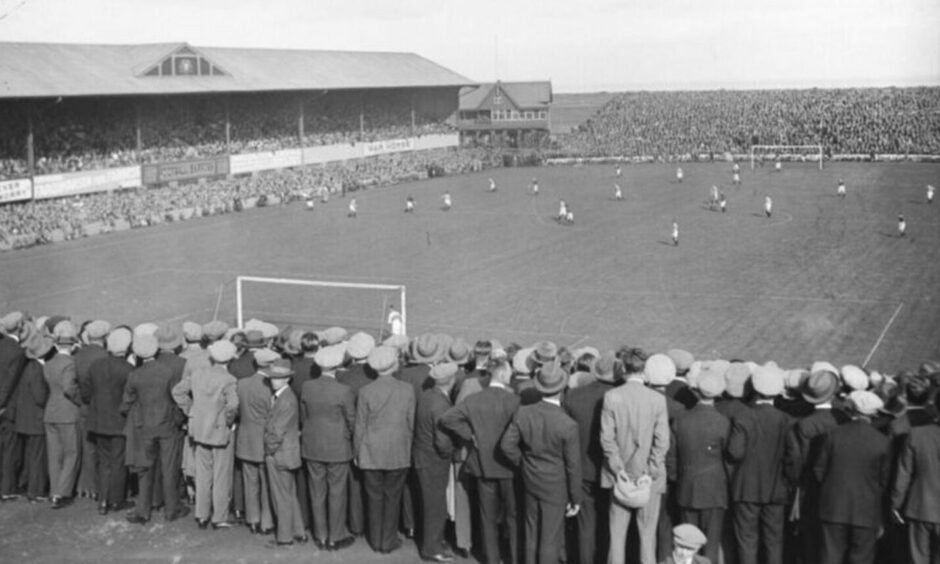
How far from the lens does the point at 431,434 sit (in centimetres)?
948

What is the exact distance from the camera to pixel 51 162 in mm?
45281

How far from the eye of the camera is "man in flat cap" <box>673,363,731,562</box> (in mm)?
8727

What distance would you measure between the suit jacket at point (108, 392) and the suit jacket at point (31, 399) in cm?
71

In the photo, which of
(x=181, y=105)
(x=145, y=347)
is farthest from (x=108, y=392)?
(x=181, y=105)

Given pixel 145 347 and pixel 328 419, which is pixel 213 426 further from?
pixel 328 419

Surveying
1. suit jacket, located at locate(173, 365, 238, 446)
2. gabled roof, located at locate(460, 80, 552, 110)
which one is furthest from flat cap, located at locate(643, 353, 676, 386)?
gabled roof, located at locate(460, 80, 552, 110)

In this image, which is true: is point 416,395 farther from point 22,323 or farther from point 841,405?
point 22,323

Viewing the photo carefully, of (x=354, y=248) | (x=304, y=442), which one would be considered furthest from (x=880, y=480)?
(x=354, y=248)

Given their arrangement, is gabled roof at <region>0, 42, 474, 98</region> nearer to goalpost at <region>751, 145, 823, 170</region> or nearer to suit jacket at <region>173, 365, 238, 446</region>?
goalpost at <region>751, 145, 823, 170</region>

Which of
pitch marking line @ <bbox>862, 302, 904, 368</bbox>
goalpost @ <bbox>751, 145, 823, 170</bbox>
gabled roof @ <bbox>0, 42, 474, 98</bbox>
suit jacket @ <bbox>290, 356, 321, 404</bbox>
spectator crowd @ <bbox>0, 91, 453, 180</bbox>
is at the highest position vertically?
gabled roof @ <bbox>0, 42, 474, 98</bbox>

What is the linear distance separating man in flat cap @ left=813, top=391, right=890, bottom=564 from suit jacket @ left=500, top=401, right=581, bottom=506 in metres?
2.11

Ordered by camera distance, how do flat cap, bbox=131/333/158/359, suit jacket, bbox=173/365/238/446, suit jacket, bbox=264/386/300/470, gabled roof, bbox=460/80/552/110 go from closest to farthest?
suit jacket, bbox=264/386/300/470, suit jacket, bbox=173/365/238/446, flat cap, bbox=131/333/158/359, gabled roof, bbox=460/80/552/110

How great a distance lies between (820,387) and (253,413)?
5.54 metres

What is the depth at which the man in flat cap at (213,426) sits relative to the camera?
398 inches
